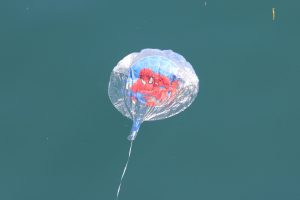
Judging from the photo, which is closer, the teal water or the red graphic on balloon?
the teal water

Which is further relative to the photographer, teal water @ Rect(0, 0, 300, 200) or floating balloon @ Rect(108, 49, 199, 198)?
floating balloon @ Rect(108, 49, 199, 198)

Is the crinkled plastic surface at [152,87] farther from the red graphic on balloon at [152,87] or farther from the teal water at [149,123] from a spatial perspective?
the teal water at [149,123]

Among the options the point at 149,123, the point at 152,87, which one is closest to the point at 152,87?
the point at 152,87

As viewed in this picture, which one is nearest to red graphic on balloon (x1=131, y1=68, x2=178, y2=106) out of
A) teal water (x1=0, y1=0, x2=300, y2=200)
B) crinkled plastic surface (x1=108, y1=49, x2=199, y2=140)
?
crinkled plastic surface (x1=108, y1=49, x2=199, y2=140)

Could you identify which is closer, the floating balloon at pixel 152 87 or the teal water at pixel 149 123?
the teal water at pixel 149 123

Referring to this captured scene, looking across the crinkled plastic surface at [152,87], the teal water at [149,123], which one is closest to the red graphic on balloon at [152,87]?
the crinkled plastic surface at [152,87]

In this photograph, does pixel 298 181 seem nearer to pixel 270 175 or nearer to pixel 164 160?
pixel 270 175

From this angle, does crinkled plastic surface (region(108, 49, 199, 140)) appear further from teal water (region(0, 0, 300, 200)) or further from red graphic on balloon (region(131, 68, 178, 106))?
teal water (region(0, 0, 300, 200))

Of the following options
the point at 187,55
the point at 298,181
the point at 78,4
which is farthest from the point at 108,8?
the point at 298,181
